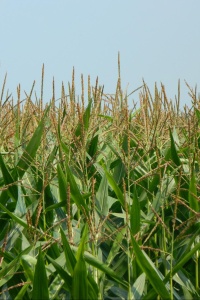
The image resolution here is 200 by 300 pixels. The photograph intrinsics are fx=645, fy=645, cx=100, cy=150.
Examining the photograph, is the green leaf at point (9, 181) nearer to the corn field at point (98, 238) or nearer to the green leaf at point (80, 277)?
the corn field at point (98, 238)

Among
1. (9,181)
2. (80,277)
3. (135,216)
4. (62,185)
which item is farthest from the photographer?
(9,181)

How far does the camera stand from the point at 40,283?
186 cm

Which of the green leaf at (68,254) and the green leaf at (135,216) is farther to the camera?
the green leaf at (135,216)

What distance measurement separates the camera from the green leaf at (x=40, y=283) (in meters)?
1.83

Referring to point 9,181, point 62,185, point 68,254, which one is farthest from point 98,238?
point 9,181

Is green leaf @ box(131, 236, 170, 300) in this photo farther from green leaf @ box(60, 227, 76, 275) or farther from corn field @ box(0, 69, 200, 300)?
green leaf @ box(60, 227, 76, 275)

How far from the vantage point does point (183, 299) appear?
222 cm

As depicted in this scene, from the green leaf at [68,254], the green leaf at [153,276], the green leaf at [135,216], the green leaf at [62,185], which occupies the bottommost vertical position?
the green leaf at [153,276]

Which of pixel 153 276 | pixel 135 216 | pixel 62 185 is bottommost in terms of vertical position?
pixel 153 276

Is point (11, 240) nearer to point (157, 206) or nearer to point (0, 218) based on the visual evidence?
point (0, 218)

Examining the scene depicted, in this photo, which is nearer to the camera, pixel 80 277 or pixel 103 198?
pixel 80 277

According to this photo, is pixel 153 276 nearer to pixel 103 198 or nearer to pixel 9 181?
pixel 103 198

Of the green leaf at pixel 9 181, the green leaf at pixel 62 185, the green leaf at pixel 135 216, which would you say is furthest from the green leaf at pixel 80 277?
the green leaf at pixel 9 181

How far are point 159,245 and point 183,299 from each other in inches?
14.0
